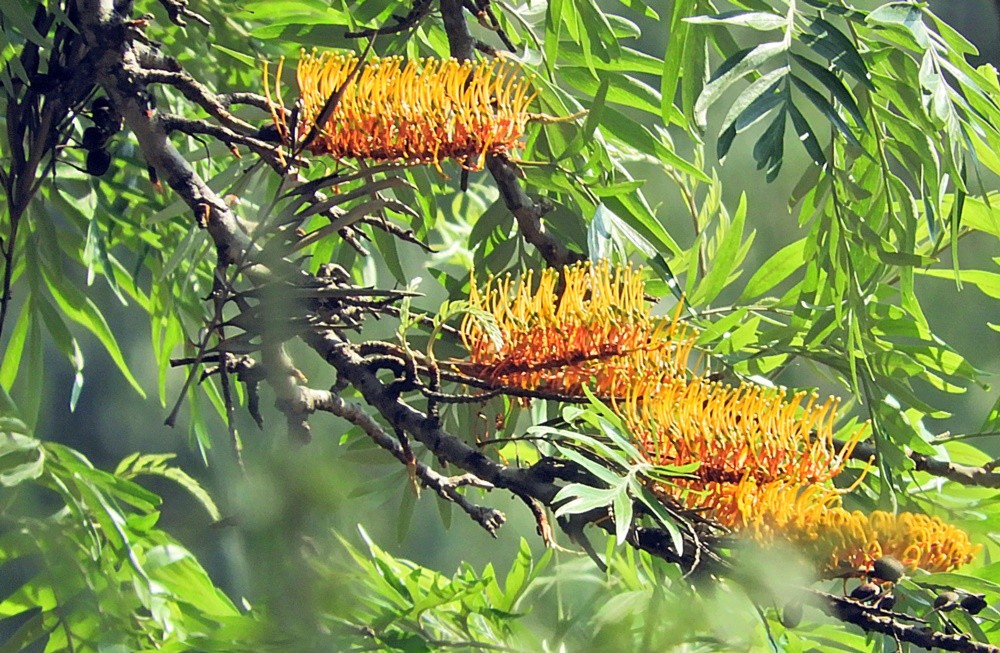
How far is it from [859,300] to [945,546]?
0.58ft

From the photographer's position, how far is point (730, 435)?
0.31 meters

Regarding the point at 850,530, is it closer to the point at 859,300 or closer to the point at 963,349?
the point at 859,300

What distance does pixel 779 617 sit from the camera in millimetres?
274

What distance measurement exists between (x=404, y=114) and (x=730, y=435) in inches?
5.7

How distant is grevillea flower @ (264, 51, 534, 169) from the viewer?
1.13ft

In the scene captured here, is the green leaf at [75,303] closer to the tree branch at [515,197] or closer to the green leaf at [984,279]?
the tree branch at [515,197]

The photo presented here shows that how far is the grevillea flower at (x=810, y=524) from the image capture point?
30 cm

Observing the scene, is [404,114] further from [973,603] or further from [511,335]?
[973,603]

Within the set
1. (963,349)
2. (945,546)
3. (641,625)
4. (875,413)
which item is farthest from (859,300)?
(963,349)

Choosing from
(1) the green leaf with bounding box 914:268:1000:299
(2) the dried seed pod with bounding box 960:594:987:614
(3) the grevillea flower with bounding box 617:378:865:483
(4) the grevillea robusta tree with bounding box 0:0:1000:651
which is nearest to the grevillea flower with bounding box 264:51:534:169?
(4) the grevillea robusta tree with bounding box 0:0:1000:651

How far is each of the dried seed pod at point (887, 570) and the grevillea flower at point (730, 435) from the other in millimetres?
27

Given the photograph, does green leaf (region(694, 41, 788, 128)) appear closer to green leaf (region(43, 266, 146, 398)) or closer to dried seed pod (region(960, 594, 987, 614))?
dried seed pod (region(960, 594, 987, 614))

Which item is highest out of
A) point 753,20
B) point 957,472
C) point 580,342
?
point 753,20

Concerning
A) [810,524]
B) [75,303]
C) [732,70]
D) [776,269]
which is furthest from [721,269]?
[75,303]
